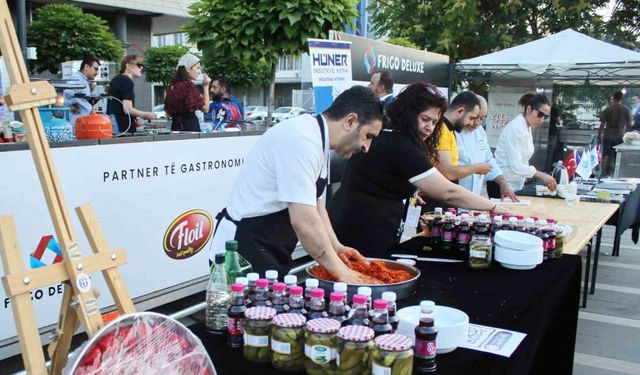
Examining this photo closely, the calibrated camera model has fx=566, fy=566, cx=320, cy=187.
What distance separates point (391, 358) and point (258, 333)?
1.22 ft

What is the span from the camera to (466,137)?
4406mm

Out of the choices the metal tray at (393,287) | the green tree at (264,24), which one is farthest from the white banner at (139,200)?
the metal tray at (393,287)

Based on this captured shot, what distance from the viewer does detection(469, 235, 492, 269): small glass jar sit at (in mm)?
2496

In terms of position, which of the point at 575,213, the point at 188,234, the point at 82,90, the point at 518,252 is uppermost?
the point at 82,90

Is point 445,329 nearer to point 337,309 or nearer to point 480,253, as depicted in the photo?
point 337,309

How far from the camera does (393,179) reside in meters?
2.79

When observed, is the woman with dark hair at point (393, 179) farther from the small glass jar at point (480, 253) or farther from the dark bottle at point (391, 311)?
the dark bottle at point (391, 311)

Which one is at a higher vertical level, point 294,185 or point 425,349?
point 294,185

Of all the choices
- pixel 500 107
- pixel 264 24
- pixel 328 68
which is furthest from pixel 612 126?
pixel 328 68

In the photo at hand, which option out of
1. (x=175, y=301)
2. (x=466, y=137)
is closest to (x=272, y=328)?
(x=175, y=301)

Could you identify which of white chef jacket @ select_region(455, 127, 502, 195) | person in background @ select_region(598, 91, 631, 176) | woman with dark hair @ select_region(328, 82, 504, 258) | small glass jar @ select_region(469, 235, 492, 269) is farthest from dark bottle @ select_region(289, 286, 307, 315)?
person in background @ select_region(598, 91, 631, 176)

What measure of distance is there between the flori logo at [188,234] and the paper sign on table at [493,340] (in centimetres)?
255

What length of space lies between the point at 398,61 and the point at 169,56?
10.3m

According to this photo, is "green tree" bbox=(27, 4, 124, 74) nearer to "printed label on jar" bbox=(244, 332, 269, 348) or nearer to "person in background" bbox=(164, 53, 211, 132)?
"person in background" bbox=(164, 53, 211, 132)
